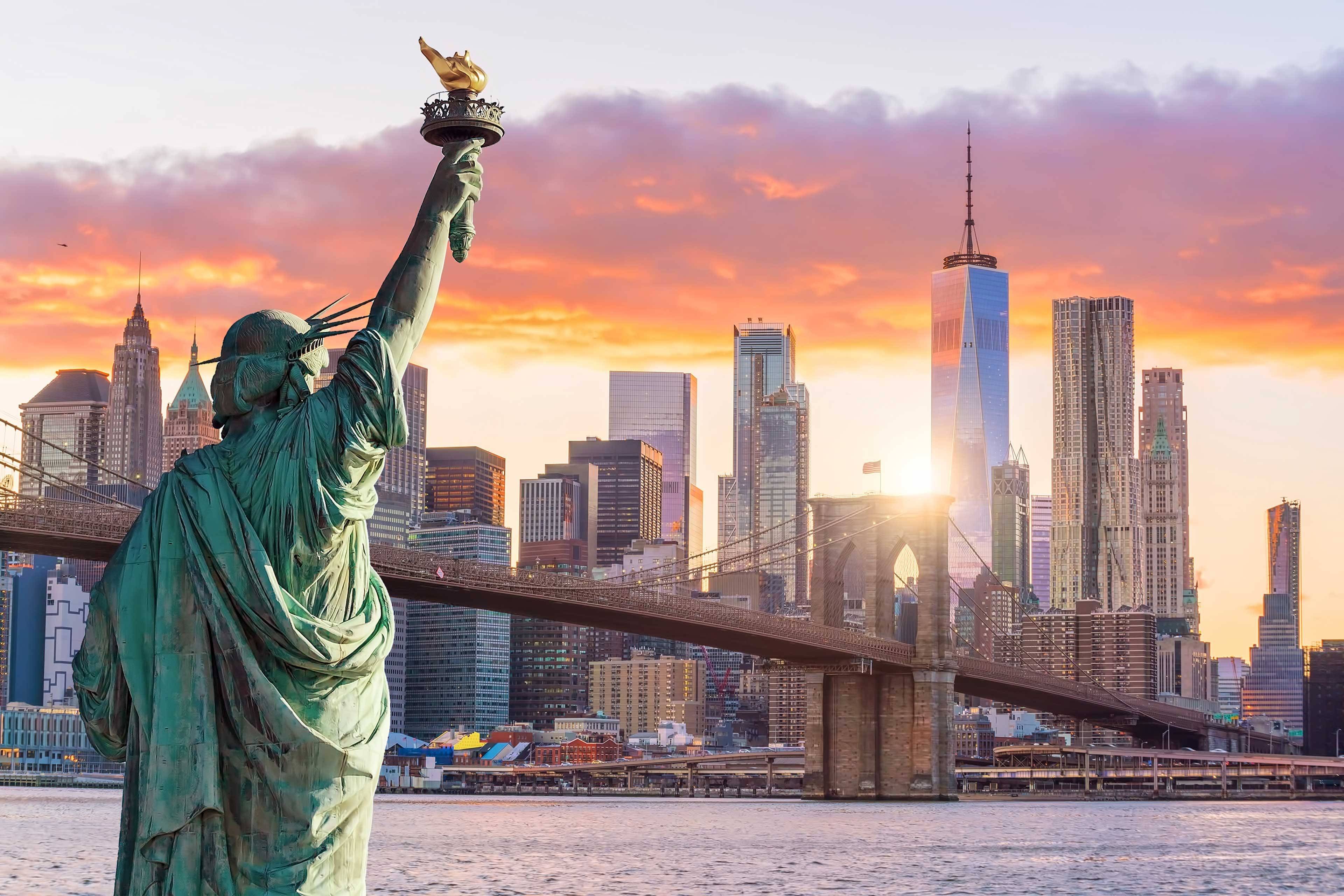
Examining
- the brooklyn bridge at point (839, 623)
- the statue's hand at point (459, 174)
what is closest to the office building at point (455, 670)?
the brooklyn bridge at point (839, 623)

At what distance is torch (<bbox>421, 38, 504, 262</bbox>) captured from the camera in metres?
7.20

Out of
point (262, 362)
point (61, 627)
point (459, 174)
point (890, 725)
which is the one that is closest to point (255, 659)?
point (262, 362)

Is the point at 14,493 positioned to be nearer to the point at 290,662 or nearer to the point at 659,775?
the point at 290,662

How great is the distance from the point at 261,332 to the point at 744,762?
10302cm

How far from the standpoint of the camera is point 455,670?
550 feet

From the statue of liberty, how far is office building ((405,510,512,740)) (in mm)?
157375

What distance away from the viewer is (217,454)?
6.89 meters

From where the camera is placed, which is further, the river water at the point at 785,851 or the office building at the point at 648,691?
the office building at the point at 648,691

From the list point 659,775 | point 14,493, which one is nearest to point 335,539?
point 14,493

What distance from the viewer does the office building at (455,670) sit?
165875 millimetres

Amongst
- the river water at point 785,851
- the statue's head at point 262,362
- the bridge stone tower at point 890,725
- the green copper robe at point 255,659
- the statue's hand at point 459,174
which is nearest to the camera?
the green copper robe at point 255,659

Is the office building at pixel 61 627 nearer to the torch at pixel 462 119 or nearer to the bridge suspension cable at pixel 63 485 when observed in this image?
the bridge suspension cable at pixel 63 485

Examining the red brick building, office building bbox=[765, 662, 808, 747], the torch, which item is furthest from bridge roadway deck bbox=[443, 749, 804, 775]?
the torch

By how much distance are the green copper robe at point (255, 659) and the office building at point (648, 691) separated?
169026mm
